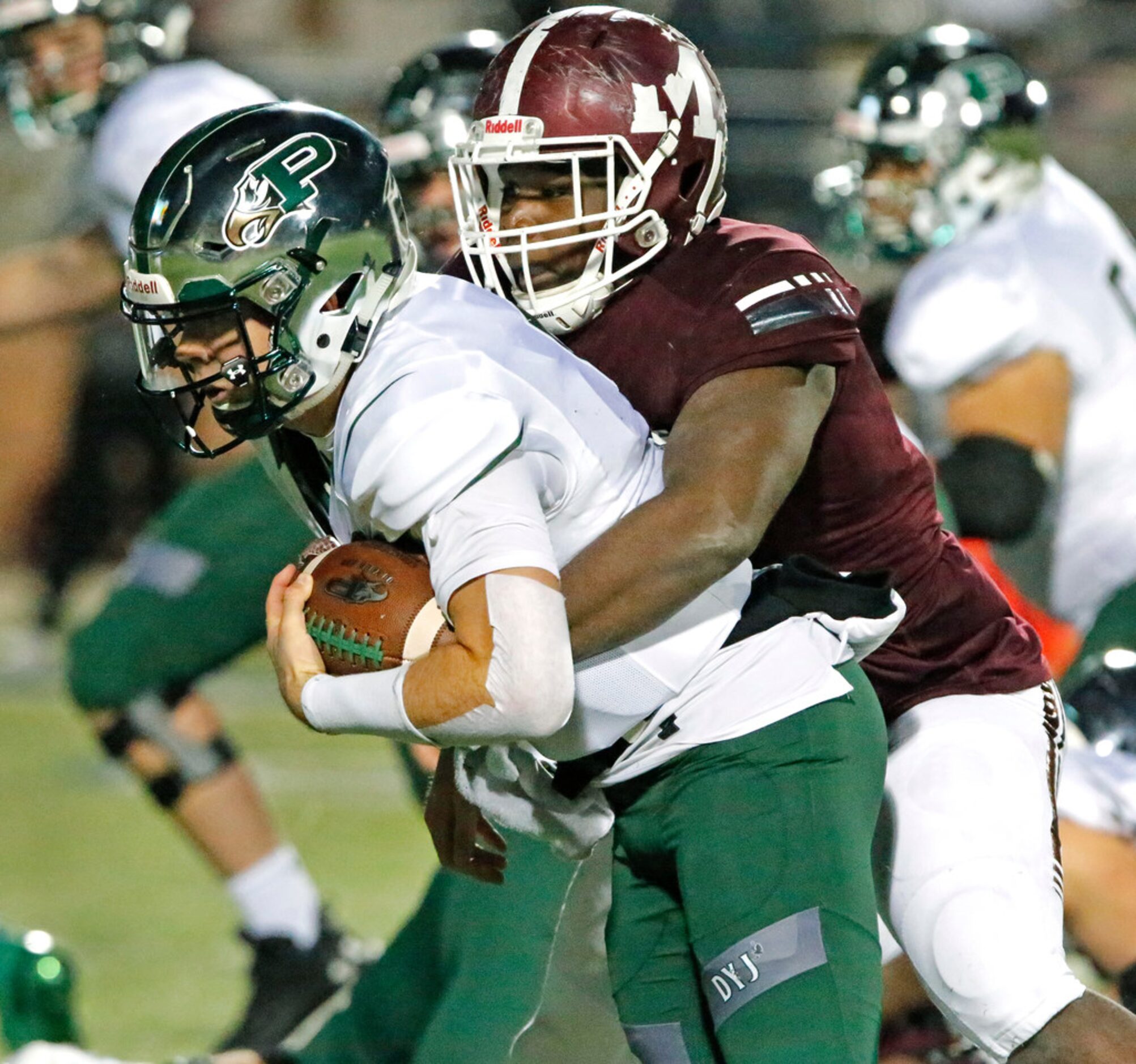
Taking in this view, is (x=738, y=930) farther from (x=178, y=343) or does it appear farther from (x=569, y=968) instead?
(x=178, y=343)

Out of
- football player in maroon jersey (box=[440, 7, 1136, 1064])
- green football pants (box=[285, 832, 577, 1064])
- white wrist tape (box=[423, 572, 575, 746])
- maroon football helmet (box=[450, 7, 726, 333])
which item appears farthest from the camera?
green football pants (box=[285, 832, 577, 1064])

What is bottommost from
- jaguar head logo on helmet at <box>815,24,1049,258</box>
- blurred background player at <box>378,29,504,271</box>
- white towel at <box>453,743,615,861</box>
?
jaguar head logo on helmet at <box>815,24,1049,258</box>

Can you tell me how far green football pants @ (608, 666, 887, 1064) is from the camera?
2150 mm

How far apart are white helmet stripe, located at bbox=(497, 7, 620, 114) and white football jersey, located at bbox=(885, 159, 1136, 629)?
1.55 meters

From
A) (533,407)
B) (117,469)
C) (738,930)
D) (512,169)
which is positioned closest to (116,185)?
(512,169)

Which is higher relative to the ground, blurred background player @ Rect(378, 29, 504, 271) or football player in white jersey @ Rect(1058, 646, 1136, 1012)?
blurred background player @ Rect(378, 29, 504, 271)

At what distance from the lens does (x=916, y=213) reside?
4.53 m

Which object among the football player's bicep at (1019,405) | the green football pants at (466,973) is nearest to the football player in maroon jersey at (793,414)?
the green football pants at (466,973)

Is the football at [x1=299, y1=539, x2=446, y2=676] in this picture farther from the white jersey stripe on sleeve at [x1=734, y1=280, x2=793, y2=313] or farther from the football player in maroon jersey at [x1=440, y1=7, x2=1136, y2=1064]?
the white jersey stripe on sleeve at [x1=734, y1=280, x2=793, y2=313]

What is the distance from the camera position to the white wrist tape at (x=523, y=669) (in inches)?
77.2

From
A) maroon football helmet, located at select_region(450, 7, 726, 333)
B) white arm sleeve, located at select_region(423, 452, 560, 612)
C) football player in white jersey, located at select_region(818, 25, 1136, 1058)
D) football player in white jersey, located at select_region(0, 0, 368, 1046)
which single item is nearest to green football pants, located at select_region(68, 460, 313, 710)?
football player in white jersey, located at select_region(0, 0, 368, 1046)

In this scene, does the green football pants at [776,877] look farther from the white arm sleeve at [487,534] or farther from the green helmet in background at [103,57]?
the green helmet in background at [103,57]

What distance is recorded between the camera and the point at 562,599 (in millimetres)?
2025

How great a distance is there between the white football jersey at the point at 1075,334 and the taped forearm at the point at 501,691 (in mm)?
2078
